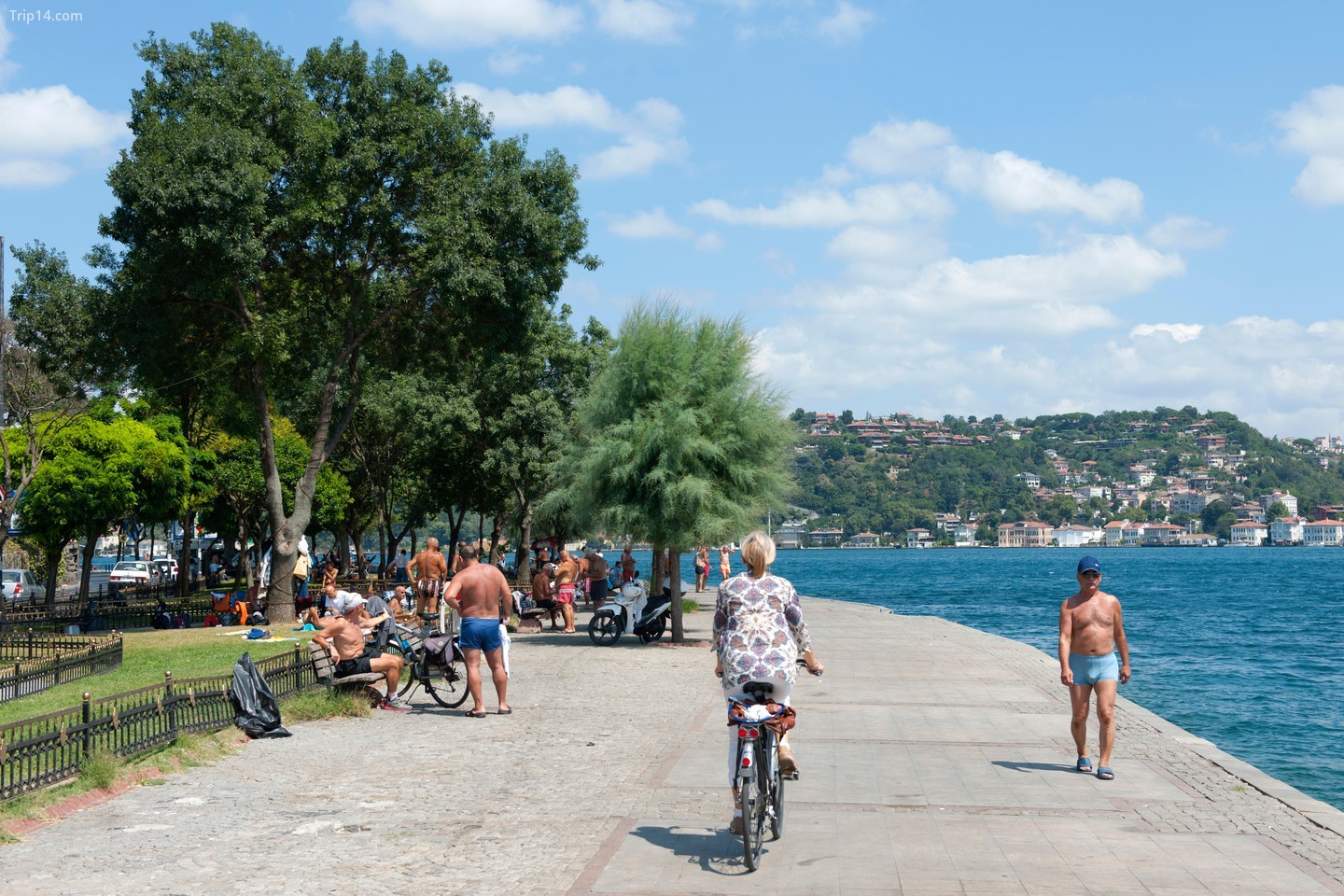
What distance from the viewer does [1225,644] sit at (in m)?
36.2

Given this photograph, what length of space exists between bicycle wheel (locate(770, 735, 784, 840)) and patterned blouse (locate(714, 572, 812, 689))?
42cm

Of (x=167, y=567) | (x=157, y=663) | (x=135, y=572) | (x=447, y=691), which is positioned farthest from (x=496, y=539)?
(x=447, y=691)

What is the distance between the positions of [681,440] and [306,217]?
29.2 feet

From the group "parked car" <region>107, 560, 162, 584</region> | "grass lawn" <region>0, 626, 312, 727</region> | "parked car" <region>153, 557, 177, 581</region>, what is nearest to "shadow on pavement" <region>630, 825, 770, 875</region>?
"grass lawn" <region>0, 626, 312, 727</region>

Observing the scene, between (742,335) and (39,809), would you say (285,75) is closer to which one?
(742,335)

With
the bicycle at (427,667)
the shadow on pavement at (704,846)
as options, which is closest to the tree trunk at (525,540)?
the bicycle at (427,667)

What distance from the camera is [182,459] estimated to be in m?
34.6

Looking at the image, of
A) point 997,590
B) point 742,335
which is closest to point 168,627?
point 742,335

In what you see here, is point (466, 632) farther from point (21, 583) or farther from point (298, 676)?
point (21, 583)

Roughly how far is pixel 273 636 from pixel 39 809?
1465cm

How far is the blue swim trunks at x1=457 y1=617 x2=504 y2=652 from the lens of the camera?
43.0 feet

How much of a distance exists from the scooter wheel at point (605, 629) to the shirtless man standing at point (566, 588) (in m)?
2.47

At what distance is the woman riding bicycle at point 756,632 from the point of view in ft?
24.4

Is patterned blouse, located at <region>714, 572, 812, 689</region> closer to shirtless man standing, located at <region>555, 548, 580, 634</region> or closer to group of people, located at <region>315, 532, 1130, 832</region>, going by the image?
group of people, located at <region>315, 532, 1130, 832</region>
